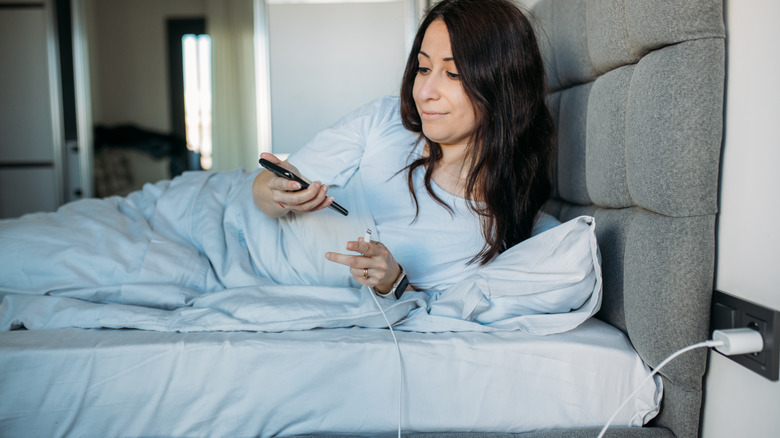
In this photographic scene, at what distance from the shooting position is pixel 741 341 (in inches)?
29.6

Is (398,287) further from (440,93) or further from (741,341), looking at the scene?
(741,341)

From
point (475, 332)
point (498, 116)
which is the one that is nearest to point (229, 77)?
point (498, 116)

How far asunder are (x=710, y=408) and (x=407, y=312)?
527 mm

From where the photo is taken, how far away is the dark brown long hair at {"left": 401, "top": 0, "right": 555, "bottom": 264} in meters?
1.15

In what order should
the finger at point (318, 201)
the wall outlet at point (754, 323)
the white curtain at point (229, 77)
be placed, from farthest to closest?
1. the white curtain at point (229, 77)
2. the finger at point (318, 201)
3. the wall outlet at point (754, 323)

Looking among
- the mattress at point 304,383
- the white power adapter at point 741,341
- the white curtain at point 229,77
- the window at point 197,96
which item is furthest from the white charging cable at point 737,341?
the window at point 197,96

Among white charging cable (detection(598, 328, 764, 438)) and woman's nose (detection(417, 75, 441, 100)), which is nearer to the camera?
white charging cable (detection(598, 328, 764, 438))

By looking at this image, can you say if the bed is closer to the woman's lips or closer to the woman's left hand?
the woman's left hand

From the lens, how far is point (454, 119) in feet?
3.86

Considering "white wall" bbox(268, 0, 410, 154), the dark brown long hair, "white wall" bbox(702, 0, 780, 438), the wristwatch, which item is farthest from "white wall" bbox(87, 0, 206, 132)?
"white wall" bbox(702, 0, 780, 438)

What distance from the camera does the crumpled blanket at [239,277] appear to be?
1.01 metres

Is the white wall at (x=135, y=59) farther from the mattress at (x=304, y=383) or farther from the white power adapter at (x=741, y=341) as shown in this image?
the white power adapter at (x=741, y=341)

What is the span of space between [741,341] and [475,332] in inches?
16.5

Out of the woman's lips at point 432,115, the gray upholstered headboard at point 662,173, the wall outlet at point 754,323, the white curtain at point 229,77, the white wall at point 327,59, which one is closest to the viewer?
the wall outlet at point 754,323
